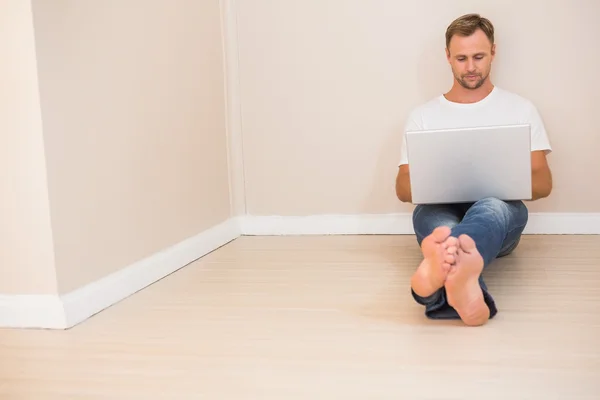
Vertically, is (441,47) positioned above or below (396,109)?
above

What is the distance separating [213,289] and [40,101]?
84 centimetres

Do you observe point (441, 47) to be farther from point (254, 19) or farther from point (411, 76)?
point (254, 19)

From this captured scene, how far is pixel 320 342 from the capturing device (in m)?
1.75

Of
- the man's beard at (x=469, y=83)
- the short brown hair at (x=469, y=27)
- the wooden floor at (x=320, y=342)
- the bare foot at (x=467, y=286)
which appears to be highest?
the short brown hair at (x=469, y=27)

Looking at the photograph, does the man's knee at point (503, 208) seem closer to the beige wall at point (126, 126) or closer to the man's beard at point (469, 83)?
the man's beard at point (469, 83)

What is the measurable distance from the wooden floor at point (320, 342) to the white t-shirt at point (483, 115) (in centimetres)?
51

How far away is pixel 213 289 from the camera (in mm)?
2371

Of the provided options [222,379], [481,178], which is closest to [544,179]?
[481,178]

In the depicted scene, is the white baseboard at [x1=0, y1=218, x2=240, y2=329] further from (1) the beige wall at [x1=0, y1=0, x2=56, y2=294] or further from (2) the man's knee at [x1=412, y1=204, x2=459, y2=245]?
(2) the man's knee at [x1=412, y1=204, x2=459, y2=245]

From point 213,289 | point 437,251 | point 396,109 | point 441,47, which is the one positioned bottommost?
point 213,289

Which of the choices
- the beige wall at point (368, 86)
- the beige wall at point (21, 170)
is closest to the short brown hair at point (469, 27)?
the beige wall at point (368, 86)

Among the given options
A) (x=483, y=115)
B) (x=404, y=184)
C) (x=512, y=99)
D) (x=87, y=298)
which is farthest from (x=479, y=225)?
(x=87, y=298)

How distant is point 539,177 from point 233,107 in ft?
4.83

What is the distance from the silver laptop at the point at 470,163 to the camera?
198 cm
